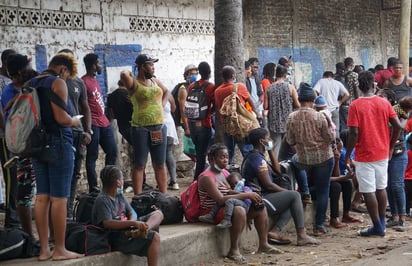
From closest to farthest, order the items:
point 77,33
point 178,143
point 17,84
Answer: point 17,84 → point 77,33 → point 178,143

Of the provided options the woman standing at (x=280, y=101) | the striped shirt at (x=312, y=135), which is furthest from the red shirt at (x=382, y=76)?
the striped shirt at (x=312, y=135)

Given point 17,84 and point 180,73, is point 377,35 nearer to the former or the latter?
point 180,73

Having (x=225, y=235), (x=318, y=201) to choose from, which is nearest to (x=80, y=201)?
(x=225, y=235)

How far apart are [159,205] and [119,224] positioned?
1.55 m

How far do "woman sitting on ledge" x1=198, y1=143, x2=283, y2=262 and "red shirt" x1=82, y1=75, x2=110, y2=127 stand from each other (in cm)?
184

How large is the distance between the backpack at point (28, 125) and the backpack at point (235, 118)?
13.1ft

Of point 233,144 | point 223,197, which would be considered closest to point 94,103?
point 233,144

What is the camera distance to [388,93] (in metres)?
10.6

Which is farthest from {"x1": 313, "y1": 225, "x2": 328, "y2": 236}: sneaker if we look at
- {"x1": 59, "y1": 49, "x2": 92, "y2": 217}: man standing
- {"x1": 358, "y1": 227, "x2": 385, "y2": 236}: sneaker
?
{"x1": 59, "y1": 49, "x2": 92, "y2": 217}: man standing

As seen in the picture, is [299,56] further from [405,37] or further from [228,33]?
[228,33]

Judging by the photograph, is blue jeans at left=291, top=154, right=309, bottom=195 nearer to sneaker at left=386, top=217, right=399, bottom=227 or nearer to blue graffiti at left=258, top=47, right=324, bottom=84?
sneaker at left=386, top=217, right=399, bottom=227

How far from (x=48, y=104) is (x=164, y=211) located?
2.30 m

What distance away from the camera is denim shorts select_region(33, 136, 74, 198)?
680 cm

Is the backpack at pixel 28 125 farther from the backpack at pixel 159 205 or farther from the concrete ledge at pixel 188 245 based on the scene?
the backpack at pixel 159 205
